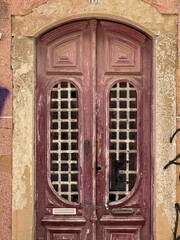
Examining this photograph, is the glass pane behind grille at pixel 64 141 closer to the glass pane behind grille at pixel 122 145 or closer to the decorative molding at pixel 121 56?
the glass pane behind grille at pixel 122 145

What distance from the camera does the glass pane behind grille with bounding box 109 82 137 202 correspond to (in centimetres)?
470

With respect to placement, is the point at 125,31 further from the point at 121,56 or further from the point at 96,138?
the point at 96,138

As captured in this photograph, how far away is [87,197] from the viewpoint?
4.71 metres

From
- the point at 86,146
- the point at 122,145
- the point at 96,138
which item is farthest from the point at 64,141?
the point at 122,145

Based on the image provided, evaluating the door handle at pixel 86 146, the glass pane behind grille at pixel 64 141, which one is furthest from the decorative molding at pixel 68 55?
the door handle at pixel 86 146

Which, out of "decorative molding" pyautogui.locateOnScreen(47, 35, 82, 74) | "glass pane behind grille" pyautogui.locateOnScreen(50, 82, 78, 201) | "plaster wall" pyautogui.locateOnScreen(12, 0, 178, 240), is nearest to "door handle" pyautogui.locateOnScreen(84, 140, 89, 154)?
"glass pane behind grille" pyautogui.locateOnScreen(50, 82, 78, 201)

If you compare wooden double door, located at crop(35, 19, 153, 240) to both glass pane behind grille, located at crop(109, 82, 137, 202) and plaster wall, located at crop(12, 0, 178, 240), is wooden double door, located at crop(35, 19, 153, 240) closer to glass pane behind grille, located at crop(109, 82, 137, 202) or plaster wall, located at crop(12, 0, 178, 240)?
glass pane behind grille, located at crop(109, 82, 137, 202)

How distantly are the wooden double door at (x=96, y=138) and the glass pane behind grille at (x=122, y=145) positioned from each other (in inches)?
0.5

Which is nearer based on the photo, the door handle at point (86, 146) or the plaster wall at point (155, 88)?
the plaster wall at point (155, 88)

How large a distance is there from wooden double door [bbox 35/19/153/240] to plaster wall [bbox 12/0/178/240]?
0.62 ft

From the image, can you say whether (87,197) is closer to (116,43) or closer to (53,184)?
(53,184)

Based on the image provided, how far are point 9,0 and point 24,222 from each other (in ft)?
8.67

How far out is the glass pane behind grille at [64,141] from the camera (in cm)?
471

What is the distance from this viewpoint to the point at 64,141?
4711mm
